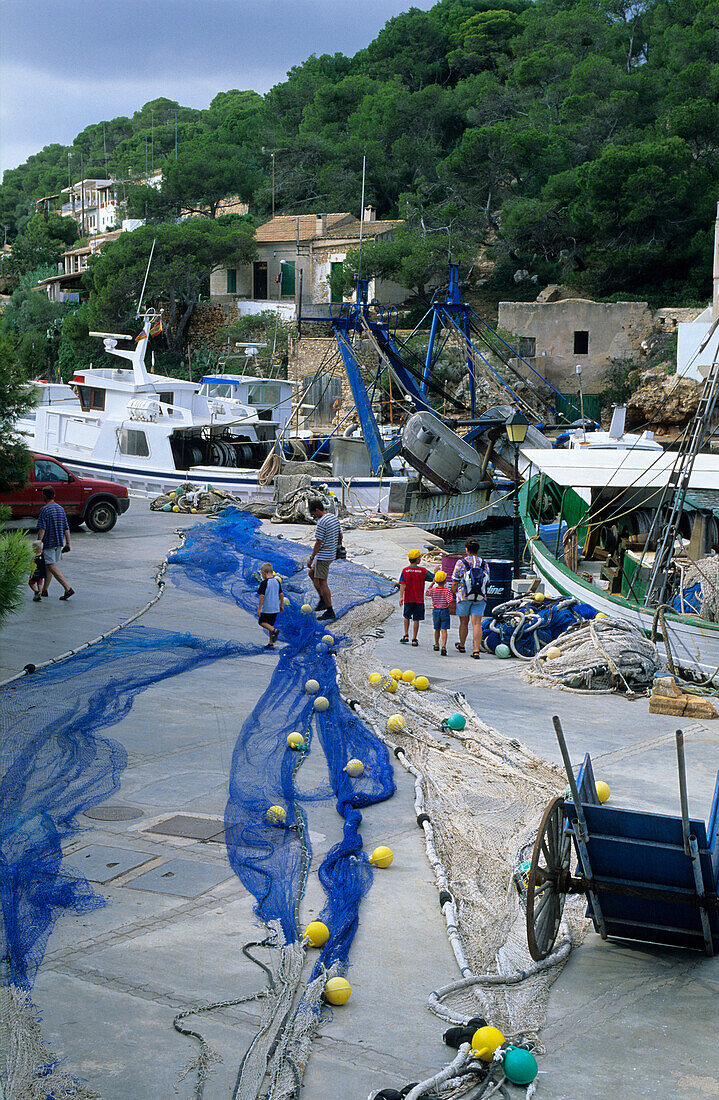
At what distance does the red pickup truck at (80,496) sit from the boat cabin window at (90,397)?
800cm

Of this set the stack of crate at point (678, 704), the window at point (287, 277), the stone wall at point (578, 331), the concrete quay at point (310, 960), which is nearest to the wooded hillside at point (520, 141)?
the stone wall at point (578, 331)

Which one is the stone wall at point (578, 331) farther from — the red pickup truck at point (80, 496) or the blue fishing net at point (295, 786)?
the blue fishing net at point (295, 786)

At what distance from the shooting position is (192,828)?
6.20 meters

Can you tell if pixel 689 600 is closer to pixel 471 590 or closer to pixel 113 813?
pixel 471 590

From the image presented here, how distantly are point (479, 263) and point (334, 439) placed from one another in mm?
26328

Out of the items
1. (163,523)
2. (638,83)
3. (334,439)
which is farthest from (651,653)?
(638,83)

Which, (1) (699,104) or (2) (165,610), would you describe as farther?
(1) (699,104)

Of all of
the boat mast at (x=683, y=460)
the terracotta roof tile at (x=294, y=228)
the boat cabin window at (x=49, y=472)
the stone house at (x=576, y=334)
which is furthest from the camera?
the terracotta roof tile at (x=294, y=228)

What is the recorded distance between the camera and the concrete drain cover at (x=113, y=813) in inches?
248

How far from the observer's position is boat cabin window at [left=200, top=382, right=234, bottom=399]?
94.3ft

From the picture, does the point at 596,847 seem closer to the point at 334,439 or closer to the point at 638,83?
the point at 334,439

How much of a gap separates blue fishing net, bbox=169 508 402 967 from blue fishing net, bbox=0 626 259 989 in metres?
0.83

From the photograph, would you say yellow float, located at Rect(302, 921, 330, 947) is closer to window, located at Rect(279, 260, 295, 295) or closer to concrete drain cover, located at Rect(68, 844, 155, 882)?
concrete drain cover, located at Rect(68, 844, 155, 882)

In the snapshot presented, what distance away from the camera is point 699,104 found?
4216 cm
